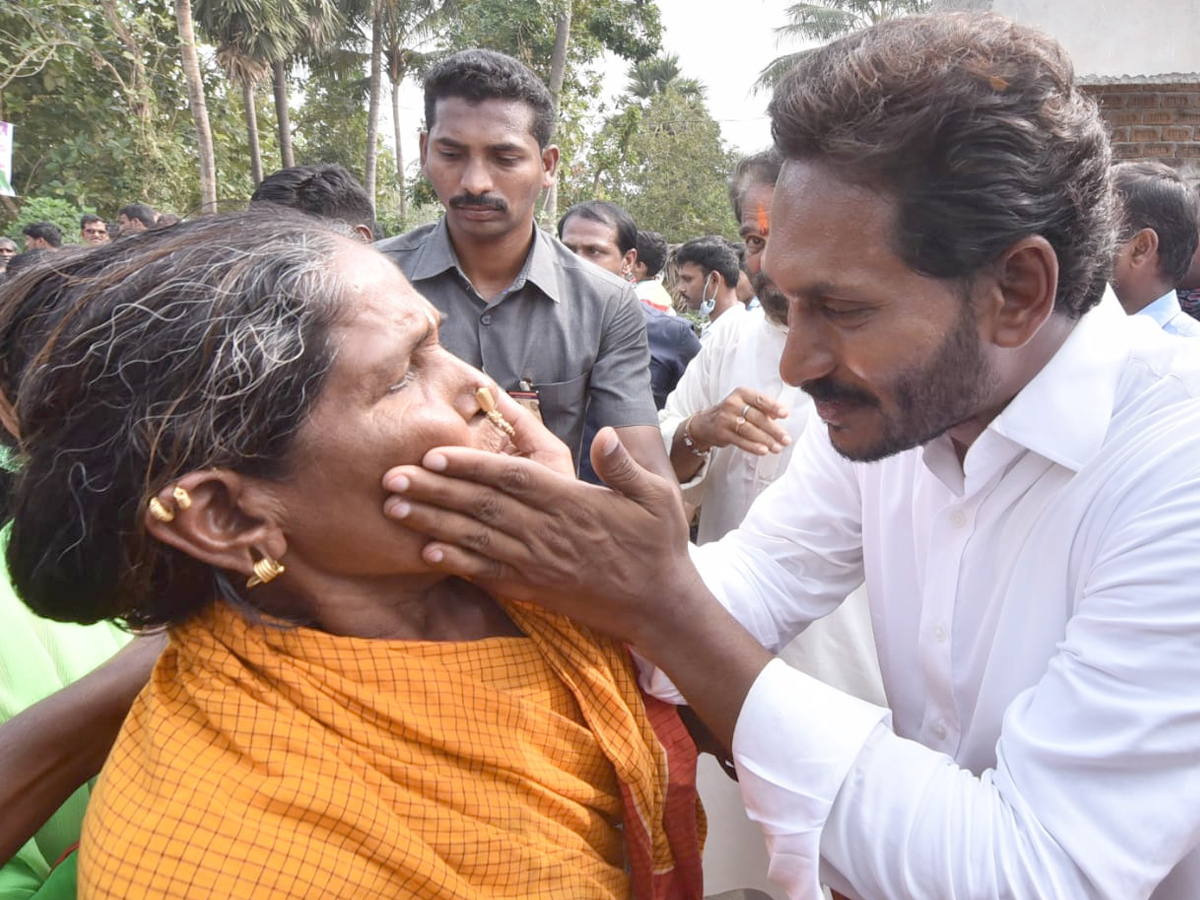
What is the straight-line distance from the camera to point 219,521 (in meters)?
1.35

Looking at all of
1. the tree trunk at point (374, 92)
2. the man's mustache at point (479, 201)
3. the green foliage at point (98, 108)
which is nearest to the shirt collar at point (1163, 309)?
the man's mustache at point (479, 201)

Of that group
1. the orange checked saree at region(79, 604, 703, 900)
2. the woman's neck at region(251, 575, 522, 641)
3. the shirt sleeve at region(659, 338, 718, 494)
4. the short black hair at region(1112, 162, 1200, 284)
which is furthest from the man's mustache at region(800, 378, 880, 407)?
the short black hair at region(1112, 162, 1200, 284)

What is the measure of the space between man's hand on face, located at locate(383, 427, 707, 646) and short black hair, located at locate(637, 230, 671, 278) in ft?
22.1

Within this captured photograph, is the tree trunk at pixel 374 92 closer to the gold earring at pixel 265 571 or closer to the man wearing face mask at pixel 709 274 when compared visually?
the man wearing face mask at pixel 709 274

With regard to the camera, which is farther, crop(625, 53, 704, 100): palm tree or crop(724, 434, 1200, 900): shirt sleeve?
crop(625, 53, 704, 100): palm tree

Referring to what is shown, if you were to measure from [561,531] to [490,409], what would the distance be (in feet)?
0.92

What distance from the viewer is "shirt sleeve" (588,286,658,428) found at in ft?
10.1

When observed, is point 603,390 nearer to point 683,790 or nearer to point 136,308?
point 683,790

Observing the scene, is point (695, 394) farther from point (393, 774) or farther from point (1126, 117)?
point (1126, 117)

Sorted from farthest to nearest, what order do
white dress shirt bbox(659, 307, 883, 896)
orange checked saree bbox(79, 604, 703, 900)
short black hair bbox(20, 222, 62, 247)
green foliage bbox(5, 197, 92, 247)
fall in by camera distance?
green foliage bbox(5, 197, 92, 247), short black hair bbox(20, 222, 62, 247), white dress shirt bbox(659, 307, 883, 896), orange checked saree bbox(79, 604, 703, 900)

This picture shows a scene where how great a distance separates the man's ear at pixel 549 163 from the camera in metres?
3.39

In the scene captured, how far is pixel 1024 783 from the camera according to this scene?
1312mm

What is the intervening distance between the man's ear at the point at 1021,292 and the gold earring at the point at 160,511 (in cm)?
139

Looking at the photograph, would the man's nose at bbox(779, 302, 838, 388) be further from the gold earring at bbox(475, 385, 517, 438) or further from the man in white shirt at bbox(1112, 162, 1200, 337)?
the man in white shirt at bbox(1112, 162, 1200, 337)
